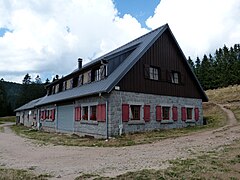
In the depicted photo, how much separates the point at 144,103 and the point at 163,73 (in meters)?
3.35

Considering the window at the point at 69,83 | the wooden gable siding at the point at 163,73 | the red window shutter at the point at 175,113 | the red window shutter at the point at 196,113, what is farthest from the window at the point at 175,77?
the window at the point at 69,83

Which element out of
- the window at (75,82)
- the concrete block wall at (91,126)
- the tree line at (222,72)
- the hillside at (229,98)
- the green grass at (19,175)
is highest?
the tree line at (222,72)

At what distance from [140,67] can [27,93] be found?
63.5 meters

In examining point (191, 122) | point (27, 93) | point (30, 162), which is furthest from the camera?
point (27, 93)

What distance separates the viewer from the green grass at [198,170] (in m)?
6.33

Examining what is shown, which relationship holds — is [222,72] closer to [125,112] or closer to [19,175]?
[125,112]

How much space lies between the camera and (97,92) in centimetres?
1617

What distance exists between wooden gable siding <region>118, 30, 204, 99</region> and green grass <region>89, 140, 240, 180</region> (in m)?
9.40

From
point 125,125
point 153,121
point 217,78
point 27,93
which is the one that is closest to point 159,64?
point 153,121

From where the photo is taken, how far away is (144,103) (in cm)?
1842

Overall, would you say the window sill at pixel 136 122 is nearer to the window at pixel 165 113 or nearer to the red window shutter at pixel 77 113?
the window at pixel 165 113

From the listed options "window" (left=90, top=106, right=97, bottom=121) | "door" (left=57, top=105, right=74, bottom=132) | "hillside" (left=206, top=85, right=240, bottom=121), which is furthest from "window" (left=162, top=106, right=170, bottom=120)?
"hillside" (left=206, top=85, right=240, bottom=121)

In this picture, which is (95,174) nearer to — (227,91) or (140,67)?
(140,67)

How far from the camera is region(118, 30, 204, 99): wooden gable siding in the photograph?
59.0ft
